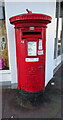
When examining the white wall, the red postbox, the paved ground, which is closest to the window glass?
the red postbox

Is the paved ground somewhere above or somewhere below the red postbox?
below


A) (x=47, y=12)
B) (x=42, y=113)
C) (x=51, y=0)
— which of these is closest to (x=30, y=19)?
(x=47, y=12)

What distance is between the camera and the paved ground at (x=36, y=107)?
206 centimetres

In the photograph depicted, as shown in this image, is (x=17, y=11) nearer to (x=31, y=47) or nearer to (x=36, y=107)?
(x=31, y=47)

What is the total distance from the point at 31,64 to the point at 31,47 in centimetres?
33

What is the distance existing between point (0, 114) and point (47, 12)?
256cm

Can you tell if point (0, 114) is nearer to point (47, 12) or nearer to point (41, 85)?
point (41, 85)

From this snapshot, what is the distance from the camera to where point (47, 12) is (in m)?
2.60

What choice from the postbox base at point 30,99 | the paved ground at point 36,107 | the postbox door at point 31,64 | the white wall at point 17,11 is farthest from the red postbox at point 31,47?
the white wall at point 17,11

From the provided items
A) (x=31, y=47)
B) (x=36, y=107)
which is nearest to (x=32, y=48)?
(x=31, y=47)

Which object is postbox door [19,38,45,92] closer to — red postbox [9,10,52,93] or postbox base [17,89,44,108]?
red postbox [9,10,52,93]

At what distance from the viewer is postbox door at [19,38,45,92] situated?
195 centimetres

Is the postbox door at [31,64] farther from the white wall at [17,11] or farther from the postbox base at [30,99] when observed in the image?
the white wall at [17,11]

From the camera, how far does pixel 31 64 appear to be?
79.5 inches
